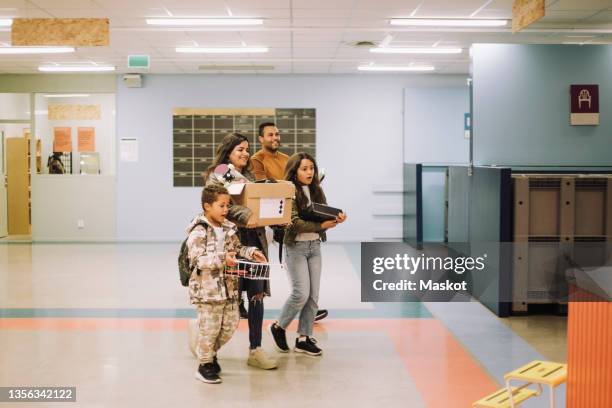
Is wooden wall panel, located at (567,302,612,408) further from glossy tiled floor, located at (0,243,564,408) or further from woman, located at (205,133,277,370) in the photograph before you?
woman, located at (205,133,277,370)

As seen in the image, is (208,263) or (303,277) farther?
(303,277)

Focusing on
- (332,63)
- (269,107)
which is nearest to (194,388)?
(332,63)

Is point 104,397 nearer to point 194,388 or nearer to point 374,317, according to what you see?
point 194,388

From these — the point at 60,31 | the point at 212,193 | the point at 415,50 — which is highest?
the point at 415,50

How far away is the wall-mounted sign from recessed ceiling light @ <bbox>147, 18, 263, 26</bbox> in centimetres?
342

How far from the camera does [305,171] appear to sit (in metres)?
4.51

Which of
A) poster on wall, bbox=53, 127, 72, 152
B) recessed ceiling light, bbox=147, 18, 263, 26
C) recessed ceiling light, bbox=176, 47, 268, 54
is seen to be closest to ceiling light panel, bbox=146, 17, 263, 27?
recessed ceiling light, bbox=147, 18, 263, 26

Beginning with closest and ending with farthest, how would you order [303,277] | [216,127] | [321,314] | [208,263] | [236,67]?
[208,263], [303,277], [321,314], [236,67], [216,127]

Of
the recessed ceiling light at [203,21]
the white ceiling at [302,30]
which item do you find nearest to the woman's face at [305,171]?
the white ceiling at [302,30]

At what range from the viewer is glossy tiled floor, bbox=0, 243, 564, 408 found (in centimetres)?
388

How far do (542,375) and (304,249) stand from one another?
1805 mm

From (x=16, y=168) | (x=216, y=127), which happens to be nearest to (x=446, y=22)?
(x=216, y=127)

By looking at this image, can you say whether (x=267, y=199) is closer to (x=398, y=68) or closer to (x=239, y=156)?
(x=239, y=156)

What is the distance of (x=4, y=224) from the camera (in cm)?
1223
